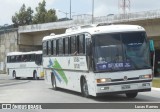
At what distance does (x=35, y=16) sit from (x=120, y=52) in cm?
7078

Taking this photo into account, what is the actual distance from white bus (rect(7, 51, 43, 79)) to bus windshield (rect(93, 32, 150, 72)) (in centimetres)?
2668

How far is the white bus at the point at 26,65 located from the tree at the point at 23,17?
38.6m

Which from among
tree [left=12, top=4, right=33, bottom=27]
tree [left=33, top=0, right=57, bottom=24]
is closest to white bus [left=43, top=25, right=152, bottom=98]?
tree [left=33, top=0, right=57, bottom=24]

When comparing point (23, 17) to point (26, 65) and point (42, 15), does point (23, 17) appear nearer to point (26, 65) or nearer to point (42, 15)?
point (42, 15)

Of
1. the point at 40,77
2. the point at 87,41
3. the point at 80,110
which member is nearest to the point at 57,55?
the point at 87,41

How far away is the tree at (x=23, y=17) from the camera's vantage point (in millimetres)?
91438

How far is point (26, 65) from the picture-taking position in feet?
159

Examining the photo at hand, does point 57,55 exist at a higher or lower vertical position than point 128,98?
higher

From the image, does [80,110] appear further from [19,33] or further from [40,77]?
[19,33]

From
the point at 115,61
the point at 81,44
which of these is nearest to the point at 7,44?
the point at 81,44

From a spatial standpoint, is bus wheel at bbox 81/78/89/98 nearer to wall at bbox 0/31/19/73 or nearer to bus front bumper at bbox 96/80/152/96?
bus front bumper at bbox 96/80/152/96

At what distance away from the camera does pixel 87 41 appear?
20109mm

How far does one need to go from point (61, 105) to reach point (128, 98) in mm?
3836

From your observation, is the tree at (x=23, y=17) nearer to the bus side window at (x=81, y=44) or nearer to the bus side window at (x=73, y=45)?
the bus side window at (x=73, y=45)
